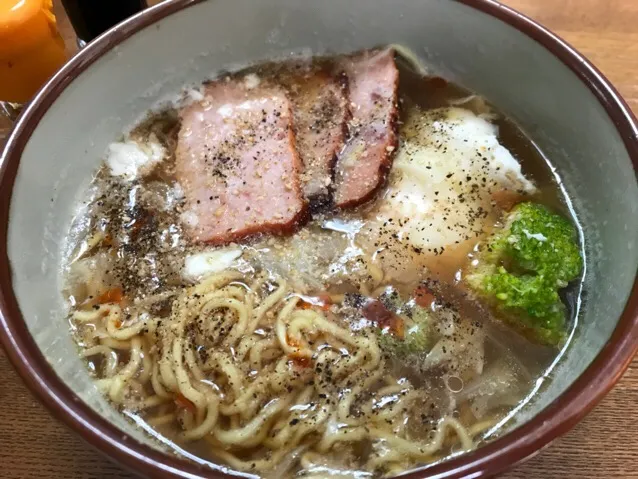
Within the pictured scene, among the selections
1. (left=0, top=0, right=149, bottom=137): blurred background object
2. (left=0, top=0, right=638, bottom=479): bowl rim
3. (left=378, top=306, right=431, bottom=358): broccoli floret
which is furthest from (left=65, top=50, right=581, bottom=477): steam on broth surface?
(left=0, top=0, right=149, bottom=137): blurred background object

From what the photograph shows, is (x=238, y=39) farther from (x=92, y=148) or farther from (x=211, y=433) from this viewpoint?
(x=211, y=433)

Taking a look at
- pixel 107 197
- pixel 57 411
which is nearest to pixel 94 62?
pixel 107 197

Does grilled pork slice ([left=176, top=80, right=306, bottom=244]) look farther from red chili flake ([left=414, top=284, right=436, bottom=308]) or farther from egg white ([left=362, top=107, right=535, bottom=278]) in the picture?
red chili flake ([left=414, top=284, right=436, bottom=308])

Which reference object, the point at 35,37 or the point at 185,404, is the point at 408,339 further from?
the point at 35,37

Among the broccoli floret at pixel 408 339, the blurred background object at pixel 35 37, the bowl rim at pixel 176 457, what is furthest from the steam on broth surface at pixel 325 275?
the blurred background object at pixel 35 37

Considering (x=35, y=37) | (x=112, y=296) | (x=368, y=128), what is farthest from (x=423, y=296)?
(x=35, y=37)

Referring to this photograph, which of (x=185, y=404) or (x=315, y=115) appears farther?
(x=315, y=115)
